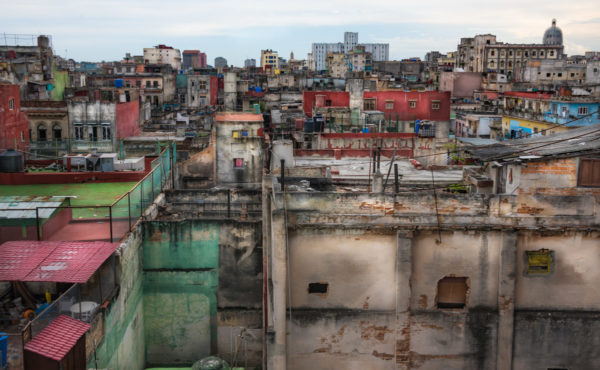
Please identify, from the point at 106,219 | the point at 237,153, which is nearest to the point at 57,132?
the point at 237,153

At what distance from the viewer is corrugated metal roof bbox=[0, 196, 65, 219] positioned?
19562 millimetres

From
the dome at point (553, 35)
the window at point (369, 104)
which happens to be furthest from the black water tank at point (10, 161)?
the dome at point (553, 35)

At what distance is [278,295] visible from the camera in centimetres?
1956

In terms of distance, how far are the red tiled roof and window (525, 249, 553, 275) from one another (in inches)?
542

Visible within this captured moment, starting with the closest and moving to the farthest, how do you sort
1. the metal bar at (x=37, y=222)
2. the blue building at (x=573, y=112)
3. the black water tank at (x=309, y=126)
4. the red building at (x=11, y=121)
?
the metal bar at (x=37, y=222) → the red building at (x=11, y=121) → the black water tank at (x=309, y=126) → the blue building at (x=573, y=112)

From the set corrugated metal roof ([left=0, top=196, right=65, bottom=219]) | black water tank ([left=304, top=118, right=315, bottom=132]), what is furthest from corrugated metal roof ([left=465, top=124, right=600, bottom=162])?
black water tank ([left=304, top=118, right=315, bottom=132])

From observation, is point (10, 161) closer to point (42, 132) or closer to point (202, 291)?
point (42, 132)

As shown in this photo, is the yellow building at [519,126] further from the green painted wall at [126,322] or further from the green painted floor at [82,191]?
the green painted wall at [126,322]

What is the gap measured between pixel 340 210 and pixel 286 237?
205 centimetres

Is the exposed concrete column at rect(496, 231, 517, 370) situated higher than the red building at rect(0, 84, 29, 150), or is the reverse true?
the red building at rect(0, 84, 29, 150)

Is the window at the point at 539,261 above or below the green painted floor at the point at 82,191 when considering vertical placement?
below

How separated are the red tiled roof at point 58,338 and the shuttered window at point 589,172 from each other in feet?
54.5

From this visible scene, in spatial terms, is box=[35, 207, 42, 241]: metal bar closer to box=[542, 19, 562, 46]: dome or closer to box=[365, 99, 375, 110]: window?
box=[365, 99, 375, 110]: window

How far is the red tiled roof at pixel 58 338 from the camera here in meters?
12.7
